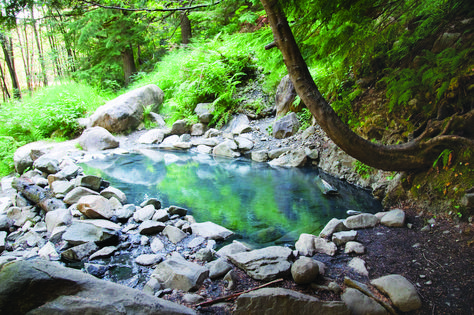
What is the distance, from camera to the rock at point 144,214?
390 centimetres

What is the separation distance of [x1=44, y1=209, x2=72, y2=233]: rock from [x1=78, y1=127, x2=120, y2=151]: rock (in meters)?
5.36

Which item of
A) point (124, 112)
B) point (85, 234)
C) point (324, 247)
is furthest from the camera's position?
point (124, 112)

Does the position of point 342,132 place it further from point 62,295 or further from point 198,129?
point 198,129

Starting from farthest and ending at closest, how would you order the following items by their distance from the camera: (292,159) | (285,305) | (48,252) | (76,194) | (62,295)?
(292,159)
(76,194)
(48,252)
(285,305)
(62,295)

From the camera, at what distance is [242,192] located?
522 centimetres

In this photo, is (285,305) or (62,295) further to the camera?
(285,305)

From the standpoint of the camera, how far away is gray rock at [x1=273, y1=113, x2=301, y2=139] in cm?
764

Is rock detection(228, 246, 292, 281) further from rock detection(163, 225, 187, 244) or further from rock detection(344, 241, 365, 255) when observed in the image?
rock detection(163, 225, 187, 244)

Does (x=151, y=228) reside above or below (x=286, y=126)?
below

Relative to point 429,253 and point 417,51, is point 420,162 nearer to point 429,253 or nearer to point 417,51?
point 429,253

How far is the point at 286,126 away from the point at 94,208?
536 centimetres

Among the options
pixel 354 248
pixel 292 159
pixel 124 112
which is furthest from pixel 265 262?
pixel 124 112

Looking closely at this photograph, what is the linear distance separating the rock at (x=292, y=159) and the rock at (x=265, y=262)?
4.08 metres

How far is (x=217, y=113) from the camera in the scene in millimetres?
9586
